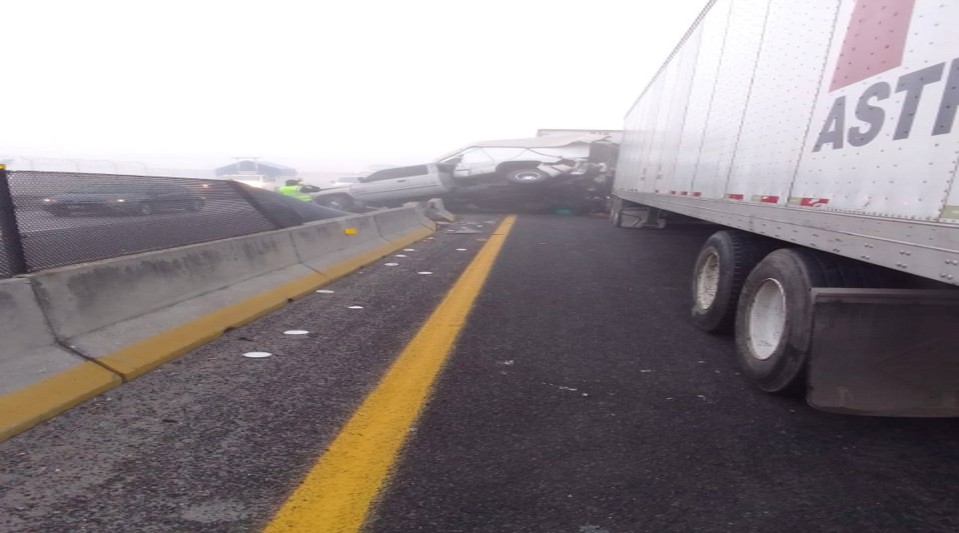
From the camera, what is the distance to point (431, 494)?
2482 mm

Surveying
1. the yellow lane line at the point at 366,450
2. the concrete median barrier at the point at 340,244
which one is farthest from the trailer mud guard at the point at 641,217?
Result: the yellow lane line at the point at 366,450

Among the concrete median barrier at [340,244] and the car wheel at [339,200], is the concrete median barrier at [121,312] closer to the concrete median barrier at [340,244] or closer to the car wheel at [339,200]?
the concrete median barrier at [340,244]

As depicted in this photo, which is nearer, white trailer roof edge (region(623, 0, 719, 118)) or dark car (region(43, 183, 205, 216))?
dark car (region(43, 183, 205, 216))

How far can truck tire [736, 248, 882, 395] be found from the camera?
3320 mm

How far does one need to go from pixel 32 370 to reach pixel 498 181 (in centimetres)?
1846

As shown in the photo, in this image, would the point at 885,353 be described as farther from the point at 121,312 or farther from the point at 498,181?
the point at 498,181

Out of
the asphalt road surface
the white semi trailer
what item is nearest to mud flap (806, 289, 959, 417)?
the white semi trailer

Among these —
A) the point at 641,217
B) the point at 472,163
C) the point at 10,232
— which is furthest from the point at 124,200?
the point at 472,163

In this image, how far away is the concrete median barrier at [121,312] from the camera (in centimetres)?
312

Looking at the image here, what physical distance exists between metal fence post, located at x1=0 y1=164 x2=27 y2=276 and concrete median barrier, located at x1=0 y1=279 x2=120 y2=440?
30 centimetres

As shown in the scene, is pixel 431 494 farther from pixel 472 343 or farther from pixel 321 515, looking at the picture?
pixel 472 343

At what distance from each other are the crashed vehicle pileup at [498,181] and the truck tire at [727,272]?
49.4 ft

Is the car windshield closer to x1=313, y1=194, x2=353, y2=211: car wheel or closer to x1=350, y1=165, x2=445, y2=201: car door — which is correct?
x1=313, y1=194, x2=353, y2=211: car wheel

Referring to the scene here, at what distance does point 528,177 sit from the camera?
812 inches
